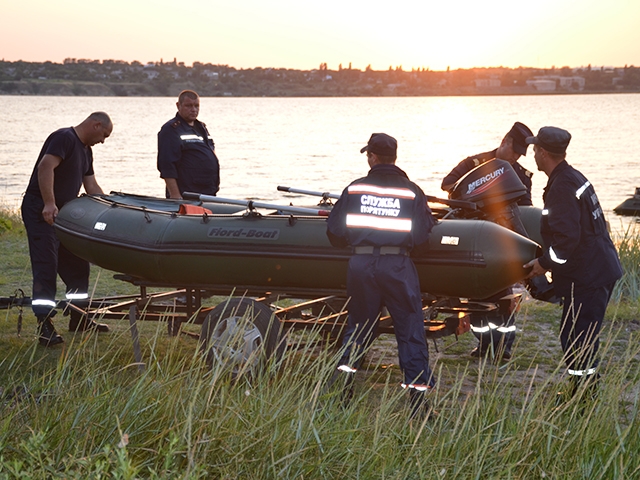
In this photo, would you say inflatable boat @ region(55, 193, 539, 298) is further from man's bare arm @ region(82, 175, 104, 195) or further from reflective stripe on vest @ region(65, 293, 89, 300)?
man's bare arm @ region(82, 175, 104, 195)

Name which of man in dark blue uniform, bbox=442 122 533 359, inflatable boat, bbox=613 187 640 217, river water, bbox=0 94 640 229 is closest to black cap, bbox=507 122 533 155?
man in dark blue uniform, bbox=442 122 533 359

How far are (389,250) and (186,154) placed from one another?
333 cm

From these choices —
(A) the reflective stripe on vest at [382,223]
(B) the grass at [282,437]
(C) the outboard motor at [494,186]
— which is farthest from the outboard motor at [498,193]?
(B) the grass at [282,437]

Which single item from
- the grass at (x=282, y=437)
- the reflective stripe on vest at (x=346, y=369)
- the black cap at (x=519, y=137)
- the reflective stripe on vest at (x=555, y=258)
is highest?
the black cap at (x=519, y=137)

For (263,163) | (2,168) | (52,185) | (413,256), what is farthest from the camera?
(263,163)

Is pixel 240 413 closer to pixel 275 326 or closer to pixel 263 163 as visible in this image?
pixel 275 326

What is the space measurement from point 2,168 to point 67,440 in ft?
100

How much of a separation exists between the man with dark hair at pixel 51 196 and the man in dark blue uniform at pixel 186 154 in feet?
3.21

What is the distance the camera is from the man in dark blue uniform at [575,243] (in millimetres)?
4465

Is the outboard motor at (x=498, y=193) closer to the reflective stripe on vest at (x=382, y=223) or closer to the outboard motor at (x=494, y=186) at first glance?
the outboard motor at (x=494, y=186)

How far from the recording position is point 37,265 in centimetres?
611

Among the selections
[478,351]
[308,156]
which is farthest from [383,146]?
[308,156]

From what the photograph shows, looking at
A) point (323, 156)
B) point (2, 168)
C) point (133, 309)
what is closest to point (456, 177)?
point (133, 309)

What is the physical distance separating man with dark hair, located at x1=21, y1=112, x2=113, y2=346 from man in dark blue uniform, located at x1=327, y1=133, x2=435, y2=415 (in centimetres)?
241
